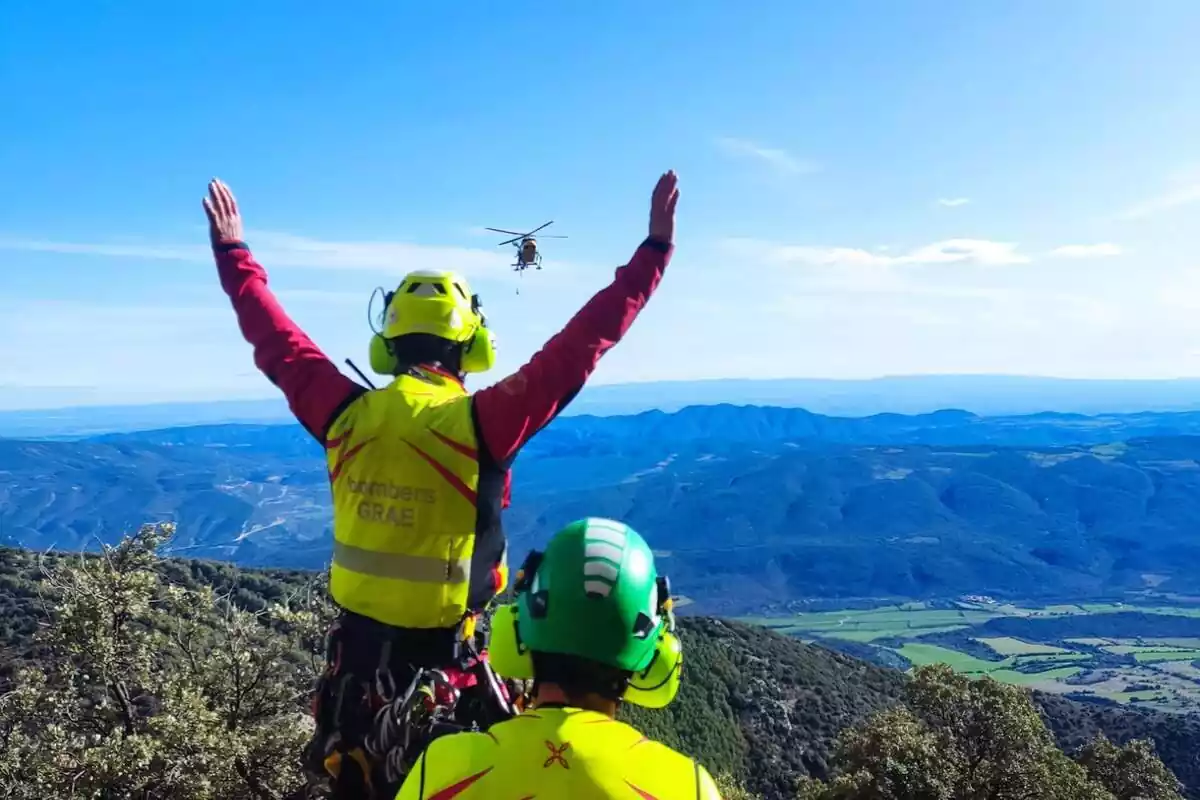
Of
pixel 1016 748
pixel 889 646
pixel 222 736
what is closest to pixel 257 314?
pixel 222 736

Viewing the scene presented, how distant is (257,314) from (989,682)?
28.8m

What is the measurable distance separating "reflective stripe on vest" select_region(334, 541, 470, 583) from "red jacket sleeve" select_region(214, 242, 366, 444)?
819 mm

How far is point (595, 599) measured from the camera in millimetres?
3424

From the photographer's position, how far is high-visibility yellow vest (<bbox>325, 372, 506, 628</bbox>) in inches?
180

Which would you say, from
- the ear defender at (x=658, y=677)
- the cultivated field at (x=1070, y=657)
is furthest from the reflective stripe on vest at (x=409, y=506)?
the cultivated field at (x=1070, y=657)

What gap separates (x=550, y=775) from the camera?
9.40 ft

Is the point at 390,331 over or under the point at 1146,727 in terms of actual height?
over

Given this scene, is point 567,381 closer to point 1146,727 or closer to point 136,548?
point 136,548

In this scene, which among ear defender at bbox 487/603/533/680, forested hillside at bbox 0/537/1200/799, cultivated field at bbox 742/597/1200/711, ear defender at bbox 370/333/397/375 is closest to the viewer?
ear defender at bbox 487/603/533/680

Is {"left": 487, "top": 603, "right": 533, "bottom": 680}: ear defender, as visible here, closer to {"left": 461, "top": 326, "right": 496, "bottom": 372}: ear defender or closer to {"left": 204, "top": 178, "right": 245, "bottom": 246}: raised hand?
{"left": 461, "top": 326, "right": 496, "bottom": 372}: ear defender

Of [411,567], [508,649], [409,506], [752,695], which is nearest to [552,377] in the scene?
[409,506]

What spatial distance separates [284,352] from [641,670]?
3025 millimetres

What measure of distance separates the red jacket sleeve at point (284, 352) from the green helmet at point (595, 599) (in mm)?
2023

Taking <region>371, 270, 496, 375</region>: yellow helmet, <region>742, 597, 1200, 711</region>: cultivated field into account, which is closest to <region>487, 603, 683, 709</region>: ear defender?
<region>371, 270, 496, 375</region>: yellow helmet
